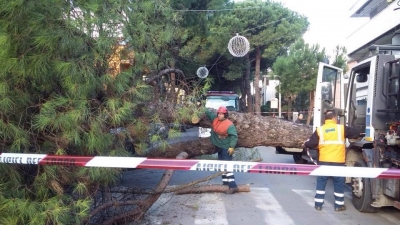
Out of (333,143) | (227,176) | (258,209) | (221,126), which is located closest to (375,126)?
(333,143)

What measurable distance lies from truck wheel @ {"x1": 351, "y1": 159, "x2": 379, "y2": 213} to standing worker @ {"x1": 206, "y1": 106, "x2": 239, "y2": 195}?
2.08 m

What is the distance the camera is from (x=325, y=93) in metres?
7.87

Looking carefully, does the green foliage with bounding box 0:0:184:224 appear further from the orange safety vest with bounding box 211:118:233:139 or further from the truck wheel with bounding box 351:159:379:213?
the truck wheel with bounding box 351:159:379:213

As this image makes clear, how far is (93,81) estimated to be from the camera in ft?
14.2

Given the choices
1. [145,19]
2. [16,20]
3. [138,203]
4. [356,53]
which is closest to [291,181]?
[138,203]

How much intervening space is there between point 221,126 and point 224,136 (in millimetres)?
282

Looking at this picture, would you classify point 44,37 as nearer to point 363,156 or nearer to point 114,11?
point 114,11

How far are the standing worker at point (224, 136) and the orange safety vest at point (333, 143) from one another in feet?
5.17

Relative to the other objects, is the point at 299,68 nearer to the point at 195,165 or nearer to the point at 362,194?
the point at 362,194

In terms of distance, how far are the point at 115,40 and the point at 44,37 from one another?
84 centimetres

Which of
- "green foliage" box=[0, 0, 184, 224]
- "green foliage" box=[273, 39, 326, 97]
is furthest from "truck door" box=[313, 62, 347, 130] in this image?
"green foliage" box=[273, 39, 326, 97]

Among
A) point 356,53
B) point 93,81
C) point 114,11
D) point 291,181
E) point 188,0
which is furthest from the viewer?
point 356,53

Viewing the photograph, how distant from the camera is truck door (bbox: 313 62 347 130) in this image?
7840 millimetres

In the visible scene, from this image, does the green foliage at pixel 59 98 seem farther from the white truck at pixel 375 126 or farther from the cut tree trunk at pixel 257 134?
the white truck at pixel 375 126
